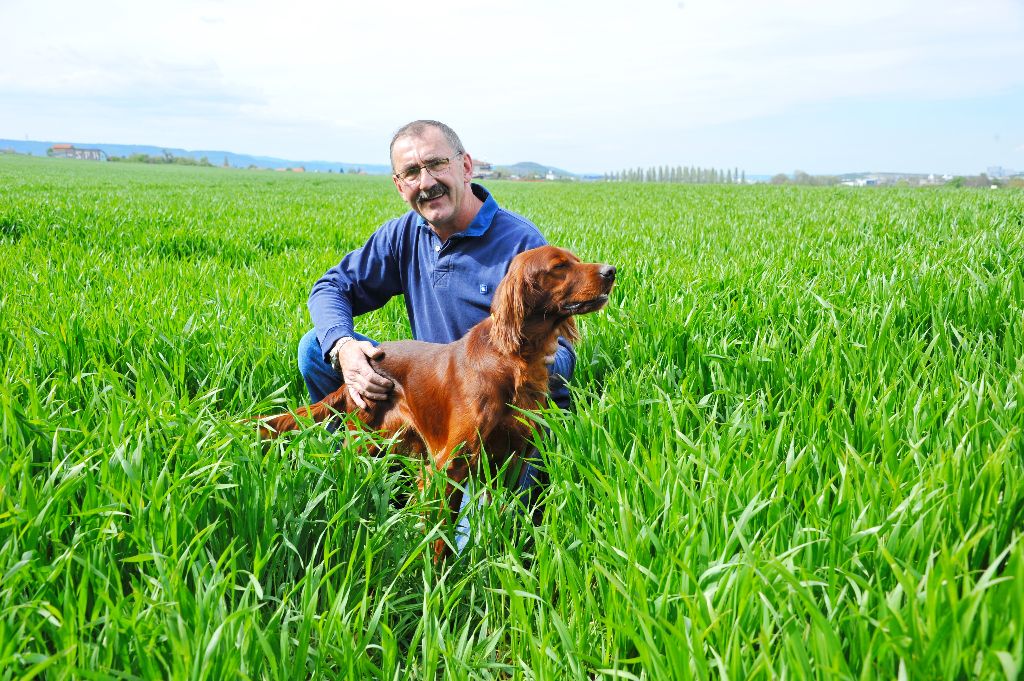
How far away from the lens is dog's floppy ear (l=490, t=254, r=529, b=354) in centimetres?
228

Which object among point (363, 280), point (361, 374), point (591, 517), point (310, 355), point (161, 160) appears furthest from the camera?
point (161, 160)

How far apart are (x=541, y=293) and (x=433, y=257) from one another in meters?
0.93

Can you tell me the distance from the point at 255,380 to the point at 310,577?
73.8 inches

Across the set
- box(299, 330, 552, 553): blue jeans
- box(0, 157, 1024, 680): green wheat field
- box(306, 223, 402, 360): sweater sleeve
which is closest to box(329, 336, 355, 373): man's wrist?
box(299, 330, 552, 553): blue jeans

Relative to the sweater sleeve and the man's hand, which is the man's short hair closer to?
the sweater sleeve

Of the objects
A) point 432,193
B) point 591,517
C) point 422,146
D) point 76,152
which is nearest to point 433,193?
point 432,193

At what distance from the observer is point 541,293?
2311 mm

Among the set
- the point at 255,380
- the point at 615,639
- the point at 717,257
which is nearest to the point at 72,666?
the point at 615,639

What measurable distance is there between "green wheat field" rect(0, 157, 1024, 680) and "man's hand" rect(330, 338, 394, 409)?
27 centimetres

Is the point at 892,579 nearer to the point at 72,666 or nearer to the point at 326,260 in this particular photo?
the point at 72,666

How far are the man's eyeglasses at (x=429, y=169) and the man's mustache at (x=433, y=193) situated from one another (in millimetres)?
49

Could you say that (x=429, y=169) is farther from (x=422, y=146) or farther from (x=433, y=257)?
(x=433, y=257)

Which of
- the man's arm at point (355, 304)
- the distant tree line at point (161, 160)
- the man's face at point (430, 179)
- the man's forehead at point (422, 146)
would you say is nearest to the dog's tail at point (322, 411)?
the man's arm at point (355, 304)

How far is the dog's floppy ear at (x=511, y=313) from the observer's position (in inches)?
89.8
